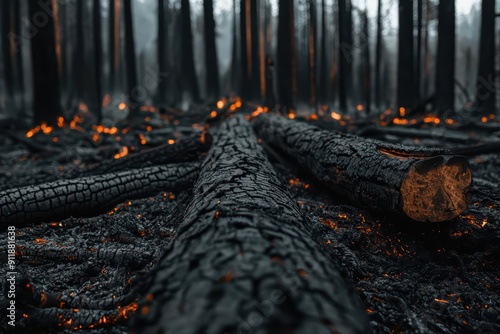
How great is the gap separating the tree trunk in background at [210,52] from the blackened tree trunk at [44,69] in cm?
656

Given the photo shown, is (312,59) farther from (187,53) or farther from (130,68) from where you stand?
(130,68)

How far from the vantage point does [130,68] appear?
1320 centimetres

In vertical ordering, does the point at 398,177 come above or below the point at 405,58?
below

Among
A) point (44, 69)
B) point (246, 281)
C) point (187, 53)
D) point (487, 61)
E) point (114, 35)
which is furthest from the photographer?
point (114, 35)

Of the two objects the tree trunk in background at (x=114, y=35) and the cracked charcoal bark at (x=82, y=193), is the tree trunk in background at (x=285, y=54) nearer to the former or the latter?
the cracked charcoal bark at (x=82, y=193)

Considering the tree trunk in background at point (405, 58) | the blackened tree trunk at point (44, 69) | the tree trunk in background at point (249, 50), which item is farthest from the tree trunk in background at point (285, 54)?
the blackened tree trunk at point (44, 69)

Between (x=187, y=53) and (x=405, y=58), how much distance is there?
9.49 metres

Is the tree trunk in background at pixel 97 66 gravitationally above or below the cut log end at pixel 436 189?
above

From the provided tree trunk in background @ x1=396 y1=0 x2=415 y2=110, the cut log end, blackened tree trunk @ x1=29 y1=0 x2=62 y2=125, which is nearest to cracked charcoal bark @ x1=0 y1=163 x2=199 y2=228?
the cut log end

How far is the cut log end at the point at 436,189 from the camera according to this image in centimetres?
229

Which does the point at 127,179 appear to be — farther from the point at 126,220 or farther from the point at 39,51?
the point at 39,51

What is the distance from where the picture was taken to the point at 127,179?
3.77 metres

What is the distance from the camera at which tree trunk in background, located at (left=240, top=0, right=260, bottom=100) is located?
566 inches

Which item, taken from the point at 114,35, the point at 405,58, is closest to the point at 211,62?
the point at 114,35
